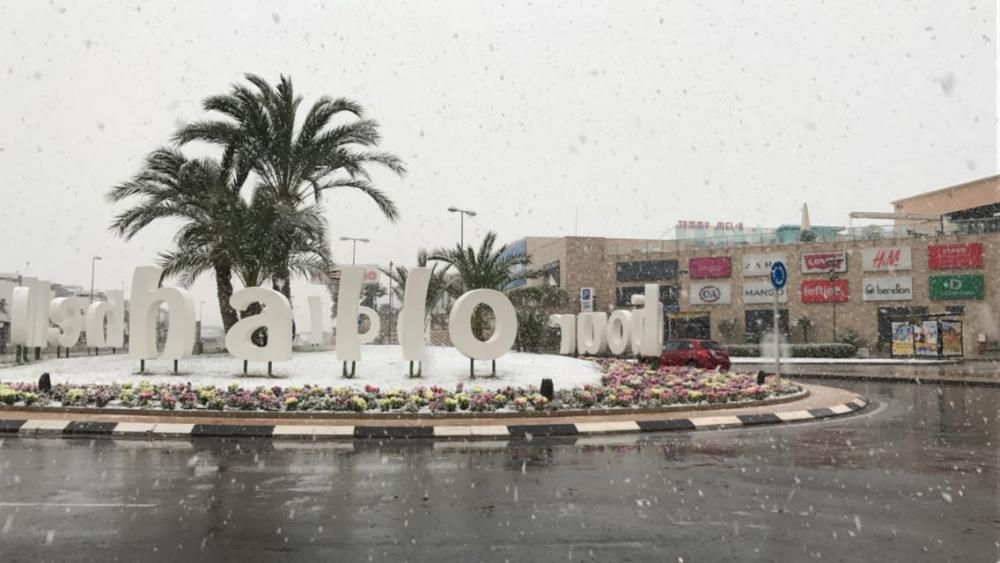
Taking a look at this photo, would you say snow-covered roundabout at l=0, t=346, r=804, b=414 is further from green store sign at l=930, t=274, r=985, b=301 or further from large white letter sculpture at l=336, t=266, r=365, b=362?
green store sign at l=930, t=274, r=985, b=301

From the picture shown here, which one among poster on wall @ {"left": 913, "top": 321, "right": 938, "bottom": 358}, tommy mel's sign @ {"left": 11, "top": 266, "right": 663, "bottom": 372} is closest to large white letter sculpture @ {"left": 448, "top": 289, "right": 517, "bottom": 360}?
tommy mel's sign @ {"left": 11, "top": 266, "right": 663, "bottom": 372}

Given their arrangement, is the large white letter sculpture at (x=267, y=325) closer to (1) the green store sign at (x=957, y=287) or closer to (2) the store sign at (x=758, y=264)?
(2) the store sign at (x=758, y=264)

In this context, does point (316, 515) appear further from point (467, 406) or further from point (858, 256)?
point (858, 256)

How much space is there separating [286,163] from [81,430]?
39.0 feet

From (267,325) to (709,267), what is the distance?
148 feet

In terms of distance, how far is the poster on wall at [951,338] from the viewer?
35.8 m

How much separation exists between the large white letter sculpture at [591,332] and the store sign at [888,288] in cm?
2964

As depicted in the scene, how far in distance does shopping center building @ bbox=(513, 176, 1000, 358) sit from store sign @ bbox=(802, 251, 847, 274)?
0.23 feet

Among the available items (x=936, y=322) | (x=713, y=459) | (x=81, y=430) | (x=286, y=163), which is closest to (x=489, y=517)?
(x=713, y=459)

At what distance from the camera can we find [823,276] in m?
52.5

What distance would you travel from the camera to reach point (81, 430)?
11.9 metres

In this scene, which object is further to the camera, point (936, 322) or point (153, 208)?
point (936, 322)

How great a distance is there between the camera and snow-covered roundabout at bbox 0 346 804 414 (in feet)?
44.8

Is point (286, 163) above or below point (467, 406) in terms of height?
above
